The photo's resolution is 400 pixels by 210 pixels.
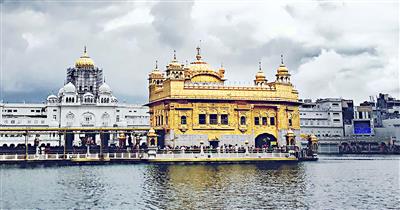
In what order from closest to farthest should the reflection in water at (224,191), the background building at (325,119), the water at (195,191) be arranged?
the water at (195,191) < the reflection in water at (224,191) < the background building at (325,119)

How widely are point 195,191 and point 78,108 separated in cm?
7367

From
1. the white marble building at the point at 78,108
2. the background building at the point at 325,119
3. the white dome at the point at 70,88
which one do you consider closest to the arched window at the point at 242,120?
the white marble building at the point at 78,108

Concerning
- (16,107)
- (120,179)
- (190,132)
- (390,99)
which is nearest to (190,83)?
(190,132)

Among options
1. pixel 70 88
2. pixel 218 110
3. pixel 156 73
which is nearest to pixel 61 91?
pixel 70 88

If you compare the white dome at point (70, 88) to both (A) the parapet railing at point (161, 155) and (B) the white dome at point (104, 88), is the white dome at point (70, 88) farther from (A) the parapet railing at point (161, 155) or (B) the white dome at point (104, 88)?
(A) the parapet railing at point (161, 155)

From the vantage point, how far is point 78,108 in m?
99.9

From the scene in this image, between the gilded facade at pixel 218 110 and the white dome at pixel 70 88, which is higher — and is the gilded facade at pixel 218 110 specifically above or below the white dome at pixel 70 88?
below

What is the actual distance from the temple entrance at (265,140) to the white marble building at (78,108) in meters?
32.5

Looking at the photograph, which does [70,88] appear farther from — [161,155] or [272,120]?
[161,155]

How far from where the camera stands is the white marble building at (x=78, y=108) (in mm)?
97062

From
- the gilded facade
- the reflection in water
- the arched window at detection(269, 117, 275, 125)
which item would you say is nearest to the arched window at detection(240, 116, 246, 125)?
the gilded facade

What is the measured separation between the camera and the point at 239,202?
87.0 ft

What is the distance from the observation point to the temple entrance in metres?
68.9

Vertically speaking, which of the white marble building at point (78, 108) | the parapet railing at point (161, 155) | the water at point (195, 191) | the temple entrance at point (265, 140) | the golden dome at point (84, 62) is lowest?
the water at point (195, 191)
